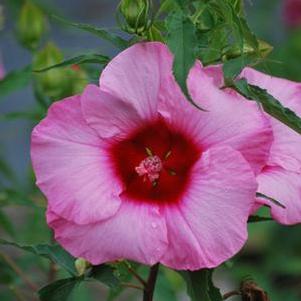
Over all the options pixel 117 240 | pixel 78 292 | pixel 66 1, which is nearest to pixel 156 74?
Answer: pixel 117 240

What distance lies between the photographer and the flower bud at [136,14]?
1.26 meters

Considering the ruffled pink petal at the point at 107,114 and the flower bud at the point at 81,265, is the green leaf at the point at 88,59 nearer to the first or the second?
the ruffled pink petal at the point at 107,114

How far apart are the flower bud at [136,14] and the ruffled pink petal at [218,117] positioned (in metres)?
0.09

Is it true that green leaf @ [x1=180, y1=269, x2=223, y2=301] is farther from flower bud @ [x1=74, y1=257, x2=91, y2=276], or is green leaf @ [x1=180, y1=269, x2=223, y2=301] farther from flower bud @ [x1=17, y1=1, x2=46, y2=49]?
flower bud @ [x1=17, y1=1, x2=46, y2=49]

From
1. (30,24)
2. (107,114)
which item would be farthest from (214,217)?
(30,24)

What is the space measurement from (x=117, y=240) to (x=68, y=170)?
0.11 m

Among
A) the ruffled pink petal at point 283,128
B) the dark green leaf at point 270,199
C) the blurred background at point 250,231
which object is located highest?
the ruffled pink petal at point 283,128

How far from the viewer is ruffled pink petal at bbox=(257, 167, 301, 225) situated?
125 centimetres

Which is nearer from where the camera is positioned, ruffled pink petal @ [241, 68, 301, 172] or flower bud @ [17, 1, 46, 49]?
ruffled pink petal @ [241, 68, 301, 172]

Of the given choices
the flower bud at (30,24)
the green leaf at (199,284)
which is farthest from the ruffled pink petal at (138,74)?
the flower bud at (30,24)

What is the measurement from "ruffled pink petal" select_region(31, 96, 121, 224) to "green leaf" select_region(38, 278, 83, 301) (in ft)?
0.57

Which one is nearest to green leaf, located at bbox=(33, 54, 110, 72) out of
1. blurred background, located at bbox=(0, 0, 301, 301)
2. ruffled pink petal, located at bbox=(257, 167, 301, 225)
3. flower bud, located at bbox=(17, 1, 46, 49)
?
ruffled pink petal, located at bbox=(257, 167, 301, 225)

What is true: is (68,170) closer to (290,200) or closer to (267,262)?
(290,200)

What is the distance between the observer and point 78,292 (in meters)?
2.18
